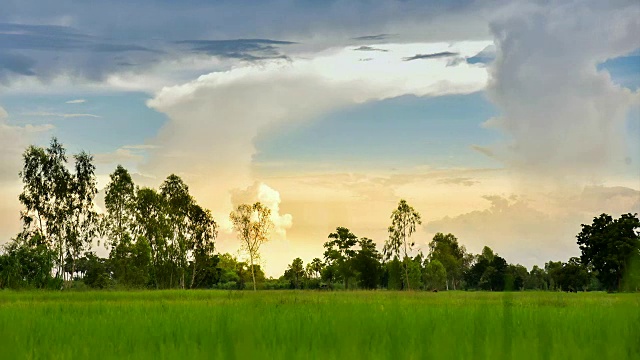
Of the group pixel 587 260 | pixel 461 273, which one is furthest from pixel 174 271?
pixel 461 273

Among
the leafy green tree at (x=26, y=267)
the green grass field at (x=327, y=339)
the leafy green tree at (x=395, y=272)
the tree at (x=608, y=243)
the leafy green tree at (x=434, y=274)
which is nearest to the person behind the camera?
the green grass field at (x=327, y=339)

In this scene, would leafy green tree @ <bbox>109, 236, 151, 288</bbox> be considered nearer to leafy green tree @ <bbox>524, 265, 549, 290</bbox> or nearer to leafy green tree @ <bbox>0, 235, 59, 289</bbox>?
leafy green tree @ <bbox>0, 235, 59, 289</bbox>

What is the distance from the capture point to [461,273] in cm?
9494

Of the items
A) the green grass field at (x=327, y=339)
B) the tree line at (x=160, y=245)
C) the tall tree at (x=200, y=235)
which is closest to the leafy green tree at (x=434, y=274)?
the tree line at (x=160, y=245)

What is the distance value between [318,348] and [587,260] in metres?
64.8

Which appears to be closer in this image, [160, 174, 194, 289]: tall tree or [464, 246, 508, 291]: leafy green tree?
[160, 174, 194, 289]: tall tree

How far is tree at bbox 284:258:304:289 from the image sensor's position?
88625 mm

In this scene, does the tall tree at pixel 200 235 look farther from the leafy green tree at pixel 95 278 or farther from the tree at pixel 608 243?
the tree at pixel 608 243

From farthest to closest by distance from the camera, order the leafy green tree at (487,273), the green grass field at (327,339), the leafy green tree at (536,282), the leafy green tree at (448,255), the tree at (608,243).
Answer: the leafy green tree at (448,255) → the leafy green tree at (487,273) → the tree at (608,243) → the leafy green tree at (536,282) → the green grass field at (327,339)

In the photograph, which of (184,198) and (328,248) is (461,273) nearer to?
(328,248)

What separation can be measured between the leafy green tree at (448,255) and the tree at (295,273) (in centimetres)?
1891

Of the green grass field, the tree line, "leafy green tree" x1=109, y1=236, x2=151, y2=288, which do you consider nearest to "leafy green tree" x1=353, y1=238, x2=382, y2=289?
the tree line

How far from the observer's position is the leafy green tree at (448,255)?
3371 inches

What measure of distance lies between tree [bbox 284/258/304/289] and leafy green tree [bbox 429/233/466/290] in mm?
18905
